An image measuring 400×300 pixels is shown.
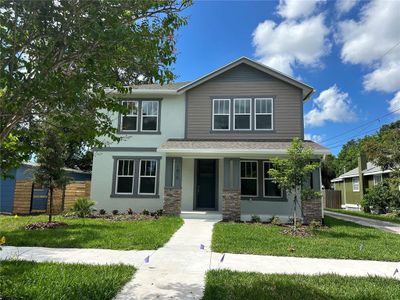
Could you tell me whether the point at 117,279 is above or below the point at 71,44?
below

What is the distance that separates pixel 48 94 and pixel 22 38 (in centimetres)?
70

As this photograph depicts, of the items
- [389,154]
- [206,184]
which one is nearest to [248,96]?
[206,184]

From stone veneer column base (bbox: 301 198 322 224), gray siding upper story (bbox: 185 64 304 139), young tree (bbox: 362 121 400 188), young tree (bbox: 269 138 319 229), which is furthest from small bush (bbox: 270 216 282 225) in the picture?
young tree (bbox: 362 121 400 188)

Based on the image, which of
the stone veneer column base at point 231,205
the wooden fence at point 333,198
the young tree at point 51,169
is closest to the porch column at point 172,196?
the stone veneer column base at point 231,205

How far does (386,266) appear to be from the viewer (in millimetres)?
7098

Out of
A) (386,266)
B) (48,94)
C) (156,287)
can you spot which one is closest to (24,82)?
(48,94)

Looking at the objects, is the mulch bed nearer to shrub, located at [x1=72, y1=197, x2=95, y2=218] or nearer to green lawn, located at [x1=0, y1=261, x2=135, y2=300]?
shrub, located at [x1=72, y1=197, x2=95, y2=218]

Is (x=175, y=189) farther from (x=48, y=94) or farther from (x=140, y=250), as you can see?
(x=48, y=94)

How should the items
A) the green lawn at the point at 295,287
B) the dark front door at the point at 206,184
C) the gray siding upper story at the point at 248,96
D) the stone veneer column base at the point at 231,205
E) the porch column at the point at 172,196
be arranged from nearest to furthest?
1. the green lawn at the point at 295,287
2. the stone veneer column base at the point at 231,205
3. the porch column at the point at 172,196
4. the gray siding upper story at the point at 248,96
5. the dark front door at the point at 206,184

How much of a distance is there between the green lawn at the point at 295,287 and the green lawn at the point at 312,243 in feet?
6.51

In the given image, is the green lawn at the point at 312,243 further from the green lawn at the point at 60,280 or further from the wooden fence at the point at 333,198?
the wooden fence at the point at 333,198

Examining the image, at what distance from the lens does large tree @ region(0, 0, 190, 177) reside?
11.7ft

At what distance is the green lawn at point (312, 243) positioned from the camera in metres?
7.97

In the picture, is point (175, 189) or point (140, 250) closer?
point (140, 250)
